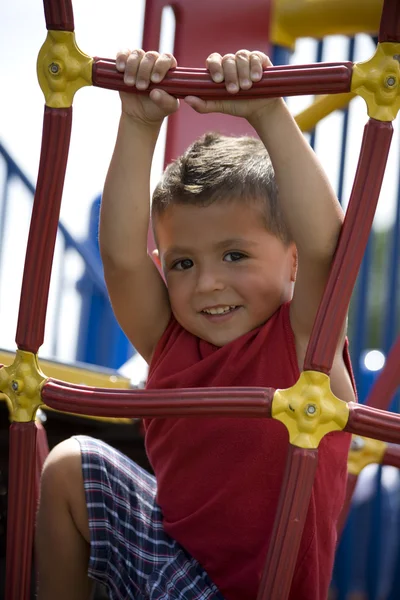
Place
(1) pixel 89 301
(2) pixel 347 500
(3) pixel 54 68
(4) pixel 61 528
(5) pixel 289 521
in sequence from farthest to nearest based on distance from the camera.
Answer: (1) pixel 89 301
(2) pixel 347 500
(4) pixel 61 528
(3) pixel 54 68
(5) pixel 289 521

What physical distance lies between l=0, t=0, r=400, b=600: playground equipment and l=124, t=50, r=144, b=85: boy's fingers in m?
0.01

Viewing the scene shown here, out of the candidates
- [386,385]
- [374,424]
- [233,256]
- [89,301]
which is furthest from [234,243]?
[89,301]

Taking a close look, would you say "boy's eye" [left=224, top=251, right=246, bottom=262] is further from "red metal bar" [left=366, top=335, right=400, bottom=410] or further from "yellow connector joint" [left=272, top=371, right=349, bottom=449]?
"red metal bar" [left=366, top=335, right=400, bottom=410]

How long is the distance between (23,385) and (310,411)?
12.6 inches

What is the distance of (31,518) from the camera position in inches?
41.3

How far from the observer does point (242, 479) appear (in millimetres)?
1147

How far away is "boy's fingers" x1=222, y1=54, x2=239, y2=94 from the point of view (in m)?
0.98

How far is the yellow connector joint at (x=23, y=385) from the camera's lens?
3.45 ft

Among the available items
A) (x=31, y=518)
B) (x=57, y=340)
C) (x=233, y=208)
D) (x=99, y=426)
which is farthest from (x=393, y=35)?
(x=57, y=340)

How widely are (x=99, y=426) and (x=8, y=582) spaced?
91 cm

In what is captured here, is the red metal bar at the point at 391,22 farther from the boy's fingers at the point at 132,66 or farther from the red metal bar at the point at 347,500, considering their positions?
the red metal bar at the point at 347,500

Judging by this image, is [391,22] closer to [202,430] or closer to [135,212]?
[135,212]

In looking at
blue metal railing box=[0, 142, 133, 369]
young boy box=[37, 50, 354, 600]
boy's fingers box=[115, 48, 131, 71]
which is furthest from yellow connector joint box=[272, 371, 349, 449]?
blue metal railing box=[0, 142, 133, 369]

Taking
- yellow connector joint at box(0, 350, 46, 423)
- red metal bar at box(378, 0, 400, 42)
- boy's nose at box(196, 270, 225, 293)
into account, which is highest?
red metal bar at box(378, 0, 400, 42)
